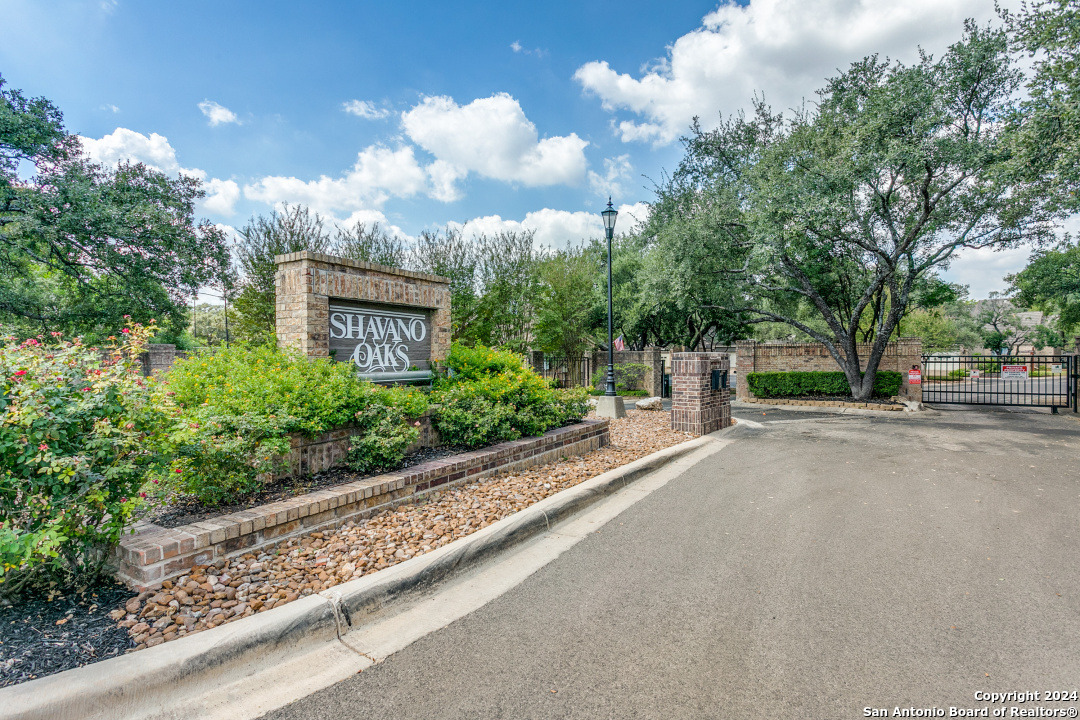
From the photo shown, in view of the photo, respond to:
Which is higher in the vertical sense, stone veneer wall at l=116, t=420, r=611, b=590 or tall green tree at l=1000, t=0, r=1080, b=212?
tall green tree at l=1000, t=0, r=1080, b=212

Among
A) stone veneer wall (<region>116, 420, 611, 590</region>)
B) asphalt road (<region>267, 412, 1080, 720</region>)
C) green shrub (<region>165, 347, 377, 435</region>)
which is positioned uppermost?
green shrub (<region>165, 347, 377, 435</region>)

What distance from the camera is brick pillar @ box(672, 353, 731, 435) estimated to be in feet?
28.4

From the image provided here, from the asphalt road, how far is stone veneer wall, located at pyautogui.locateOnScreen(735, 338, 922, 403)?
36.3 feet

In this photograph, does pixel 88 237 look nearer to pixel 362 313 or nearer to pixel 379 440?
pixel 362 313

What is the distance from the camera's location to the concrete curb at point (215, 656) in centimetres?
196

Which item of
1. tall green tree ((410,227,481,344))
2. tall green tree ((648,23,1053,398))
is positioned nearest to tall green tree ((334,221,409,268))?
tall green tree ((410,227,481,344))

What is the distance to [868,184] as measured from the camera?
1231 centimetres

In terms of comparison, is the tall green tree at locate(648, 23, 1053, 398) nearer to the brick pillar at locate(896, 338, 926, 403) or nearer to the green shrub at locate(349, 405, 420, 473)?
the brick pillar at locate(896, 338, 926, 403)

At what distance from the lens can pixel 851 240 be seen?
12070mm

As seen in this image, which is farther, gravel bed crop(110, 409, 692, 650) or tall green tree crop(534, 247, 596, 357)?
tall green tree crop(534, 247, 596, 357)

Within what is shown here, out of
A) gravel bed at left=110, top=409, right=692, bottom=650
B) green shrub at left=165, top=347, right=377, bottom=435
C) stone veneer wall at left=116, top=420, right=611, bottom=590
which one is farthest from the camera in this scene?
green shrub at left=165, top=347, right=377, bottom=435

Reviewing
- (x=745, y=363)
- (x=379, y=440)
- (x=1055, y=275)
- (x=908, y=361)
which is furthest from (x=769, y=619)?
(x=1055, y=275)

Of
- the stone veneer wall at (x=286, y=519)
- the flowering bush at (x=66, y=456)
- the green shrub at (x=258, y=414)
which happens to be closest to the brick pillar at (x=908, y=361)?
the stone veneer wall at (x=286, y=519)

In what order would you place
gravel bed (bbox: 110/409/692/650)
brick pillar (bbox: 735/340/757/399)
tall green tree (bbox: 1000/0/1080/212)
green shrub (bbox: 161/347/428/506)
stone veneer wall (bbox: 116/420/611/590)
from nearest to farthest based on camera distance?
gravel bed (bbox: 110/409/692/650)
stone veneer wall (bbox: 116/420/611/590)
green shrub (bbox: 161/347/428/506)
tall green tree (bbox: 1000/0/1080/212)
brick pillar (bbox: 735/340/757/399)
